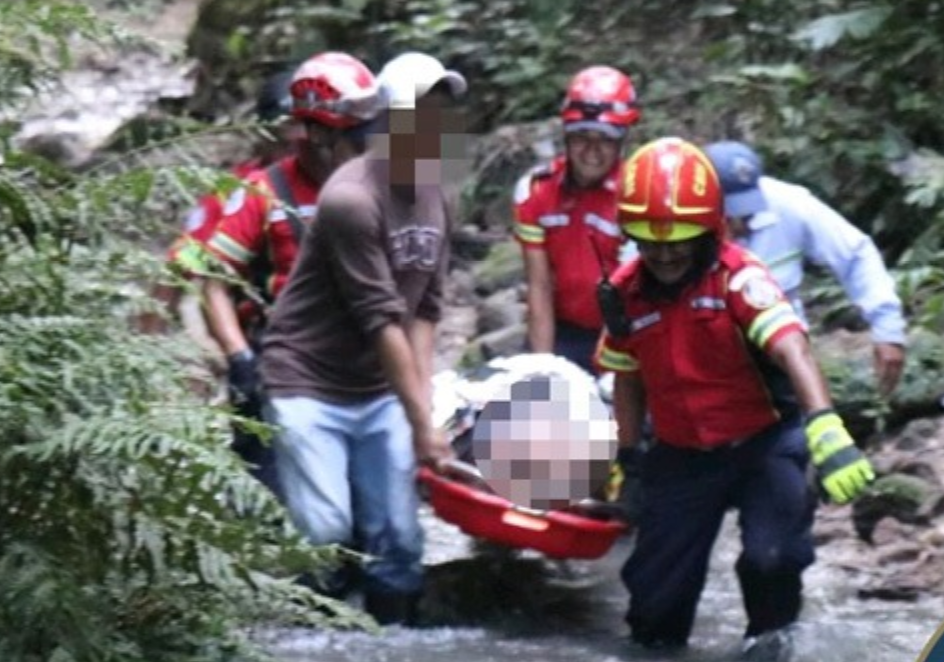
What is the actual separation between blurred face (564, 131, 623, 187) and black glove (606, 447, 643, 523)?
1611mm

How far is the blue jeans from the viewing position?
6.77m

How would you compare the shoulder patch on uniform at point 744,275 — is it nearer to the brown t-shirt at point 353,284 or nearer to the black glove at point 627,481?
the black glove at point 627,481

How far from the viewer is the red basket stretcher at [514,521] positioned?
259 inches

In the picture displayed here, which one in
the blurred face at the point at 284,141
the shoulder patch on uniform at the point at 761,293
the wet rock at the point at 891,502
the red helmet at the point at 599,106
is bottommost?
the wet rock at the point at 891,502

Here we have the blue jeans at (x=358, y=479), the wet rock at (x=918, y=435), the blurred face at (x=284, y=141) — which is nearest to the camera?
Answer: the blue jeans at (x=358, y=479)

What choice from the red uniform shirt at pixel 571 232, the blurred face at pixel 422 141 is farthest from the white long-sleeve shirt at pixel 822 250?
the blurred face at pixel 422 141

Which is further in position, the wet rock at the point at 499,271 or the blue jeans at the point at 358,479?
the wet rock at the point at 499,271

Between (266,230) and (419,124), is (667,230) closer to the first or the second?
(419,124)

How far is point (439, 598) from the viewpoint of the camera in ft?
24.3

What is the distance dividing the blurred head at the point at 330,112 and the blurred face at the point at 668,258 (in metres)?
1.24

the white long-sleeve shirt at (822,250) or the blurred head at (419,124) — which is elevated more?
the blurred head at (419,124)

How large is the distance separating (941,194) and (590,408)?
12.4 ft

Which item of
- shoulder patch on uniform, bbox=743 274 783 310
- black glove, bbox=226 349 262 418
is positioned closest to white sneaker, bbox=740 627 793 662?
shoulder patch on uniform, bbox=743 274 783 310

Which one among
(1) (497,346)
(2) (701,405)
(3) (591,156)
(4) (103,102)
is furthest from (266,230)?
(4) (103,102)
